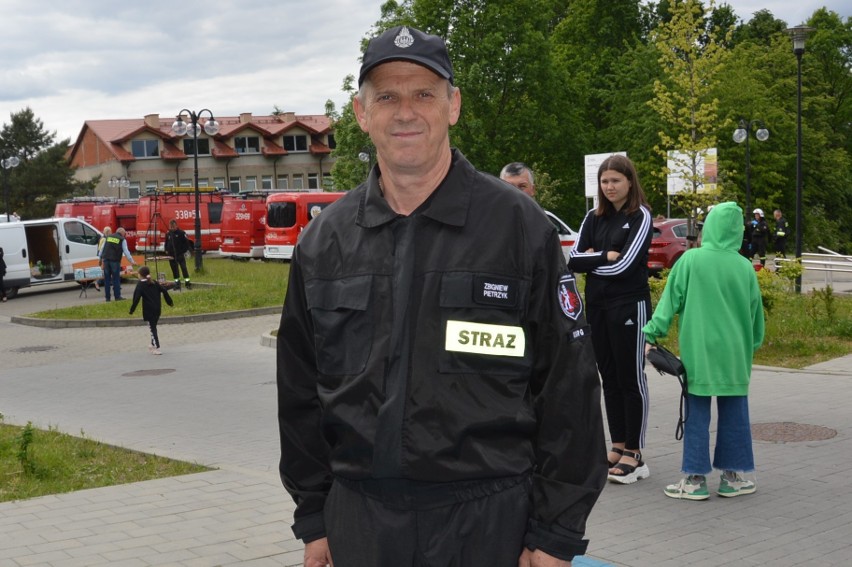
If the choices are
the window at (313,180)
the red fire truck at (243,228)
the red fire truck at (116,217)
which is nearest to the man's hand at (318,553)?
the red fire truck at (243,228)

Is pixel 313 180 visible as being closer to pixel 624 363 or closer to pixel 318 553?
pixel 624 363

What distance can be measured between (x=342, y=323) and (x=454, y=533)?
62 centimetres

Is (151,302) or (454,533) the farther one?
(151,302)

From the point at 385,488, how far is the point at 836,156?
52.7 m

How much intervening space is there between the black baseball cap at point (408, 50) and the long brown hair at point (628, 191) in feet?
14.4

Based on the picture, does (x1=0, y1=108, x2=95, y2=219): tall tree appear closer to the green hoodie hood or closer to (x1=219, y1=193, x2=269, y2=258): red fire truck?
(x1=219, y1=193, x2=269, y2=258): red fire truck

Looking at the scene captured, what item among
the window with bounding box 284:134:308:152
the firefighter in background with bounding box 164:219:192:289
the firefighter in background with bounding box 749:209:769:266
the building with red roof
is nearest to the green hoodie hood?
the firefighter in background with bounding box 164:219:192:289

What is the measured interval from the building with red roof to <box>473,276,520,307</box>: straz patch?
286 feet

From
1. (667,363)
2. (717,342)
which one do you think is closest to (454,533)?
(667,363)

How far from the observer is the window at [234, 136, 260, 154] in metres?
95.3

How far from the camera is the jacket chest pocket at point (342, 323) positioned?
2.80 meters

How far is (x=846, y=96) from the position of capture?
6378 centimetres

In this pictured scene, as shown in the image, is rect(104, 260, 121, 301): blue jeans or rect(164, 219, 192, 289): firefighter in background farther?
rect(164, 219, 192, 289): firefighter in background

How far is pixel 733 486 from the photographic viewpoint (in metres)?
7.03
